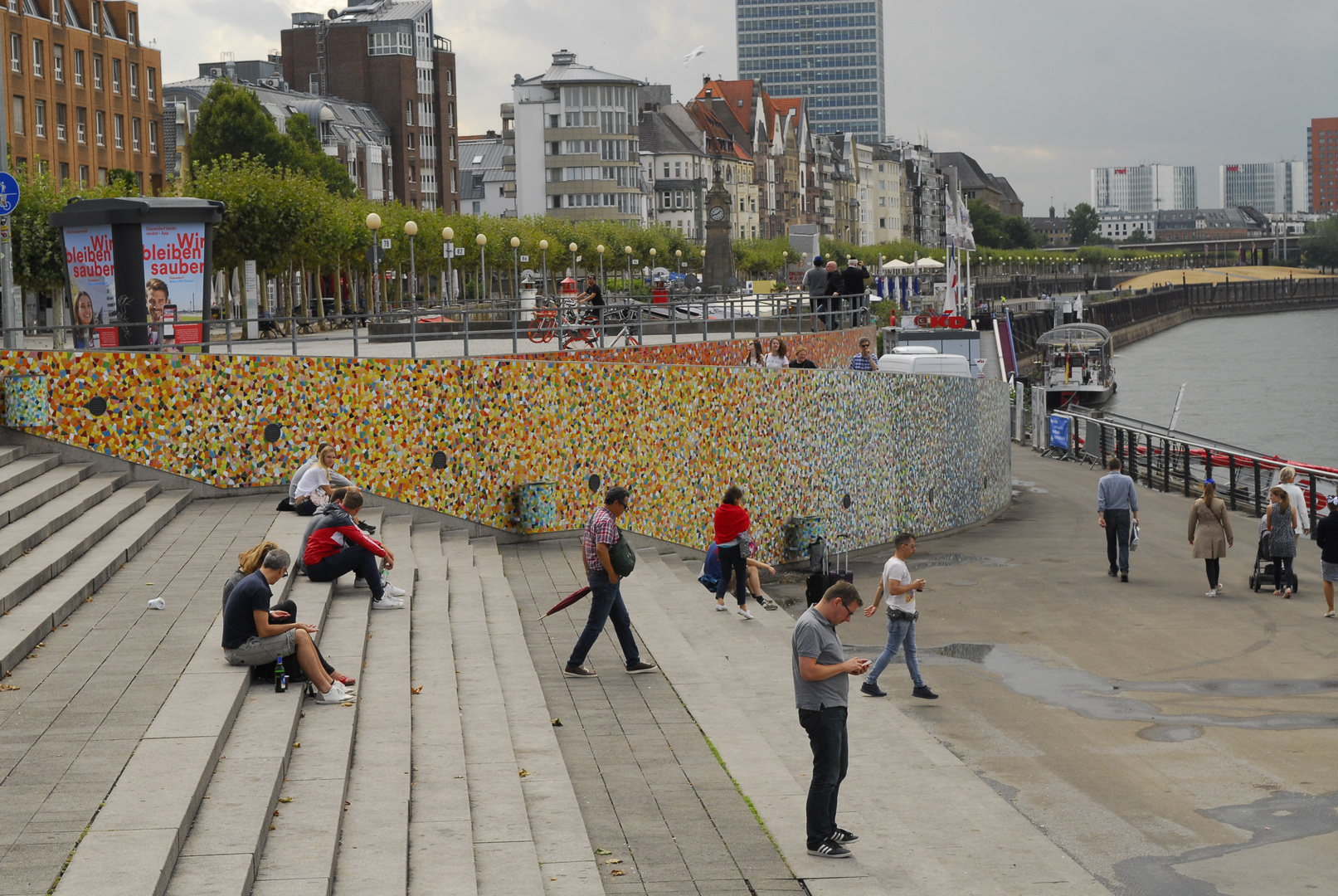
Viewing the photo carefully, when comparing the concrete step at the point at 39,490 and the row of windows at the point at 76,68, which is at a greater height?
the row of windows at the point at 76,68

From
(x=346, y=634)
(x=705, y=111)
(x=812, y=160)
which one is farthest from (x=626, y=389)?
(x=812, y=160)

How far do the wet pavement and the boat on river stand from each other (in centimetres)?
5477

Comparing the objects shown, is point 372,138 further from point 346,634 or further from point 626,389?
point 346,634

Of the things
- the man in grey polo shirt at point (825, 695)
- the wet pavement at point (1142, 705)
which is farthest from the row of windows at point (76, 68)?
the man in grey polo shirt at point (825, 695)

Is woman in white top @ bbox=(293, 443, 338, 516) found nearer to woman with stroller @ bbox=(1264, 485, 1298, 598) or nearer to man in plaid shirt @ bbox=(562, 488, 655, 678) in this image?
man in plaid shirt @ bbox=(562, 488, 655, 678)

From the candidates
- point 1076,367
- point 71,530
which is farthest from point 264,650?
point 1076,367

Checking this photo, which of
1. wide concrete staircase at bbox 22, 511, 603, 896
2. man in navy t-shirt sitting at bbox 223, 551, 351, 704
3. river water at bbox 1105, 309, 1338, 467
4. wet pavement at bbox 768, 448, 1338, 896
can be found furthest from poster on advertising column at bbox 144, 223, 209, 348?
river water at bbox 1105, 309, 1338, 467

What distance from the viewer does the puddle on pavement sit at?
13.8 m

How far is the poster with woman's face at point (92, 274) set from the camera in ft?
69.7

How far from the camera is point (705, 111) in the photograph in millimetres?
155375

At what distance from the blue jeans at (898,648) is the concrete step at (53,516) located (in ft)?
25.8

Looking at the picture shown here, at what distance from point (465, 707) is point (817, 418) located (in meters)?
14.5

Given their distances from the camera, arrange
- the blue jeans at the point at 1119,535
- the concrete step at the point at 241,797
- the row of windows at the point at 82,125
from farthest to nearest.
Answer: the row of windows at the point at 82,125 → the blue jeans at the point at 1119,535 → the concrete step at the point at 241,797

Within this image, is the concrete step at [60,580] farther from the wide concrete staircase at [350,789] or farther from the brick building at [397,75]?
the brick building at [397,75]
